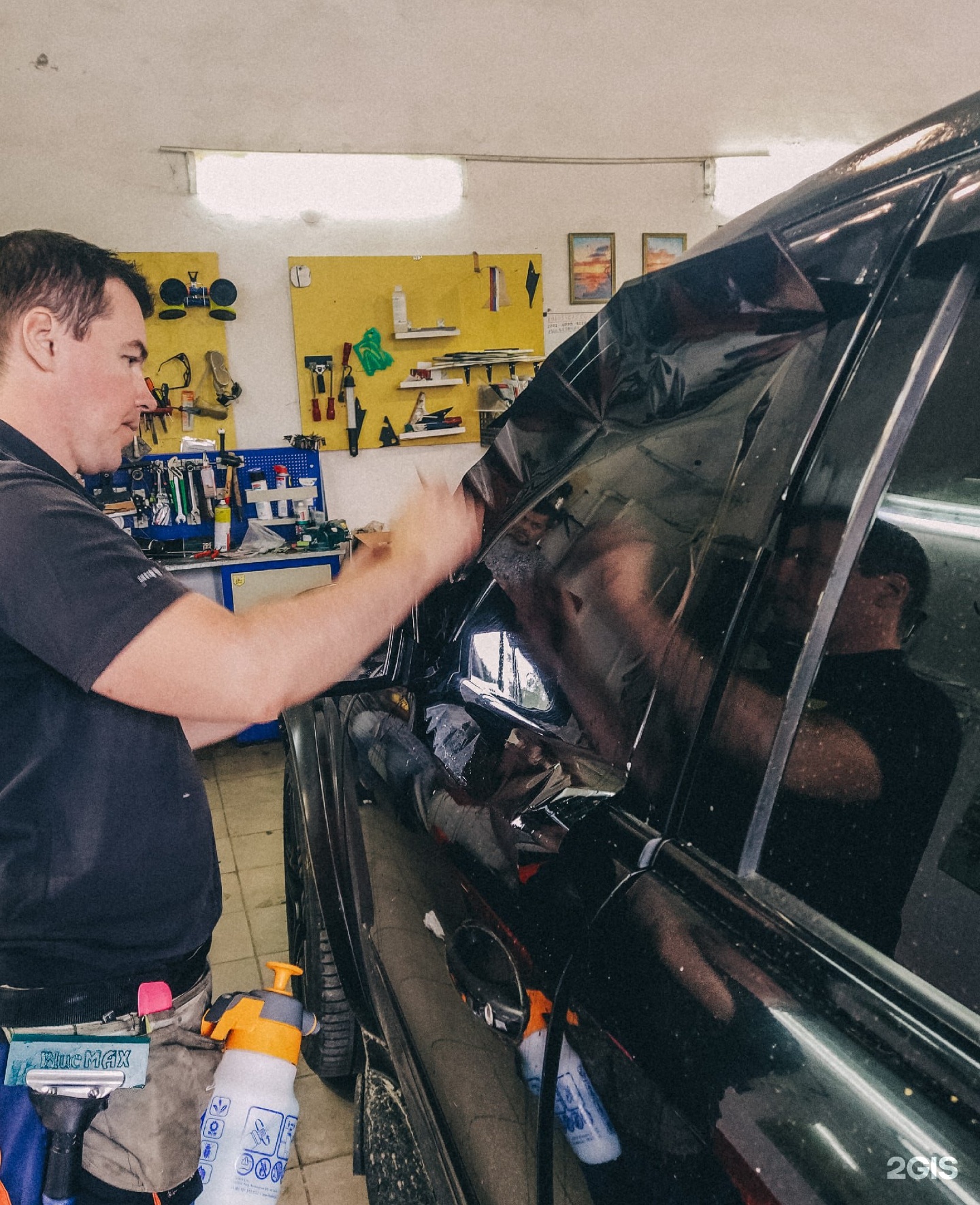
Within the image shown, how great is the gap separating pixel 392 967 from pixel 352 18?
4.49 metres

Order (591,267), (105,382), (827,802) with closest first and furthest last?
1. (827,802)
2. (105,382)
3. (591,267)

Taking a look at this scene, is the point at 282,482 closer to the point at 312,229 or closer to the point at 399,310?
the point at 399,310

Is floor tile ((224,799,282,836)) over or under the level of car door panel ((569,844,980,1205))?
under

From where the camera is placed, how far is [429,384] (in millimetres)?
4492

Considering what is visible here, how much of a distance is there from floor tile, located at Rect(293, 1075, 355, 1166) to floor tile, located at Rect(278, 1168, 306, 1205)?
0.09 ft

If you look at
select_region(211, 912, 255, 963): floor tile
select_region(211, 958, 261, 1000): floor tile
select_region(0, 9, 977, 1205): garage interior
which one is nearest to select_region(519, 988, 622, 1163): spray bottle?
select_region(211, 958, 261, 1000): floor tile

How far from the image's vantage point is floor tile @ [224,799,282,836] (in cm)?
320

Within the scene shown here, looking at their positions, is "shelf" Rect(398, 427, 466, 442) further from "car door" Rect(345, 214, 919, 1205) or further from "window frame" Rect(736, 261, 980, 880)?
"window frame" Rect(736, 261, 980, 880)

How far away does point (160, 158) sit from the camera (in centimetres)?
410

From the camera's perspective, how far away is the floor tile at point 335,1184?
1.63 meters

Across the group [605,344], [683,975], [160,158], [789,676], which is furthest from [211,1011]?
[160,158]

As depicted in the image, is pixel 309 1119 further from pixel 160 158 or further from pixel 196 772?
pixel 160 158

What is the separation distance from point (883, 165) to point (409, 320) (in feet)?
13.1

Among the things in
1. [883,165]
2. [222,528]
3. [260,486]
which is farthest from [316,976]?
[260,486]
